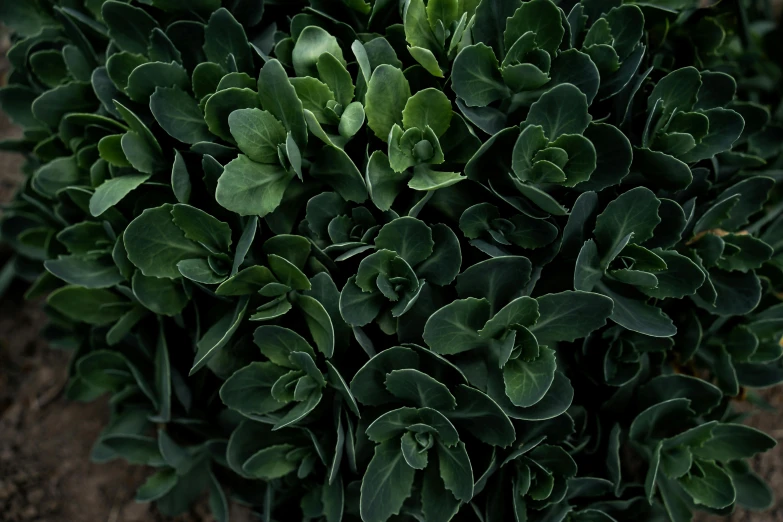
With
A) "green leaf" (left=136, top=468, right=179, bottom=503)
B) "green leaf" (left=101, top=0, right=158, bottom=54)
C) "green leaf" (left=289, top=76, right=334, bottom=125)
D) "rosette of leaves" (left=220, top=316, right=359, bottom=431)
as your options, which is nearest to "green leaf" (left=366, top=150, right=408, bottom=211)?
"green leaf" (left=289, top=76, right=334, bottom=125)

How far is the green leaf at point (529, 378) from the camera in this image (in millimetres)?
1089

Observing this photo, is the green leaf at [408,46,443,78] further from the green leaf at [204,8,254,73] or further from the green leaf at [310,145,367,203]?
the green leaf at [204,8,254,73]

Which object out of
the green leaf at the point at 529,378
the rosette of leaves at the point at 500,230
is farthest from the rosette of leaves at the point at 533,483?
the rosette of leaves at the point at 500,230

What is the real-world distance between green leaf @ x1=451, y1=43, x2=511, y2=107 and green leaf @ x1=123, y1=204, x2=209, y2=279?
20.6 inches

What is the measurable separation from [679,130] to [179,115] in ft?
2.89

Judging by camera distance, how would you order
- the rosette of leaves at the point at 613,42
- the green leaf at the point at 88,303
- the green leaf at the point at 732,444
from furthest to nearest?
the green leaf at the point at 88,303 < the green leaf at the point at 732,444 < the rosette of leaves at the point at 613,42

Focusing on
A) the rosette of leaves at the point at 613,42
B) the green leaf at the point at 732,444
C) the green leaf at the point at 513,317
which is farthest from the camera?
the green leaf at the point at 732,444

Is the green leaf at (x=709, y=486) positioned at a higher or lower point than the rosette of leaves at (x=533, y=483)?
lower

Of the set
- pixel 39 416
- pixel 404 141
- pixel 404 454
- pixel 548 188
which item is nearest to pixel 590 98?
pixel 548 188

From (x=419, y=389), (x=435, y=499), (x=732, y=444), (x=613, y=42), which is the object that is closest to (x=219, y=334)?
(x=419, y=389)

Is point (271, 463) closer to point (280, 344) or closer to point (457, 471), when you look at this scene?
point (280, 344)

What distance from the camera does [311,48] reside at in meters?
1.22

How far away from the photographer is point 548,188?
1.18m

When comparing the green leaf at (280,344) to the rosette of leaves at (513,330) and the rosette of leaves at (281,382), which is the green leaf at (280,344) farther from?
the rosette of leaves at (513,330)
